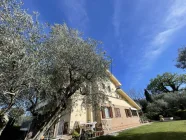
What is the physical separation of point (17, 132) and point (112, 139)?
16828 mm

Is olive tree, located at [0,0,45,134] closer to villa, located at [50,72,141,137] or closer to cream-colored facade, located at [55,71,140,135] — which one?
cream-colored facade, located at [55,71,140,135]

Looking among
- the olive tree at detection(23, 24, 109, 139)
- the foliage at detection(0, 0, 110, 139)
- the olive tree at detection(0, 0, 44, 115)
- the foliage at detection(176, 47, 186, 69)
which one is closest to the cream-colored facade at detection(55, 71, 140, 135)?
the foliage at detection(0, 0, 110, 139)

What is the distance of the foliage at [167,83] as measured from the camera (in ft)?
185

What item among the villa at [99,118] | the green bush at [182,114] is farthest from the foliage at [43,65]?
the green bush at [182,114]

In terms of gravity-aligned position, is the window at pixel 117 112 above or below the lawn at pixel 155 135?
above

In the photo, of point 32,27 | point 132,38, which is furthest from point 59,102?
point 132,38

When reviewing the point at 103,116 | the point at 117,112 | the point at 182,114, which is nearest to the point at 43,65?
the point at 103,116

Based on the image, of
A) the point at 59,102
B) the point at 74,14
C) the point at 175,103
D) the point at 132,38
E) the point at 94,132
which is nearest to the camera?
the point at 59,102

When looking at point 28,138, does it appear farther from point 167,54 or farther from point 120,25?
point 167,54

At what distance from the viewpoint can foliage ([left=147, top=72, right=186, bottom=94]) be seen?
56250 millimetres

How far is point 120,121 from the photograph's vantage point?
2084 cm

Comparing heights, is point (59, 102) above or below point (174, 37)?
below

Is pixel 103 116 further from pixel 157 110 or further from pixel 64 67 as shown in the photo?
pixel 157 110

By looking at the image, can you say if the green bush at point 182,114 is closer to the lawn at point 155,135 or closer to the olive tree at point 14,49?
the lawn at point 155,135
